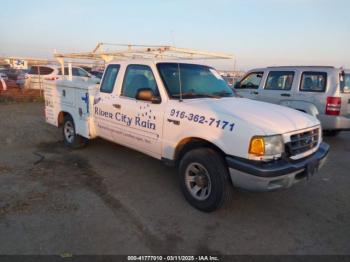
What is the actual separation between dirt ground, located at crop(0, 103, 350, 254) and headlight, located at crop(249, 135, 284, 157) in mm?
930

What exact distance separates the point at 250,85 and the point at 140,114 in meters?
5.45

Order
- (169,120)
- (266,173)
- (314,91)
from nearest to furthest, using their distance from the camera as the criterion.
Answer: (266,173)
(169,120)
(314,91)

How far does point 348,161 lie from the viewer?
636 centimetres

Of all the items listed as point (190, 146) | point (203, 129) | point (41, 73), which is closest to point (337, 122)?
point (190, 146)

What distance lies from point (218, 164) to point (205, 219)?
714 millimetres

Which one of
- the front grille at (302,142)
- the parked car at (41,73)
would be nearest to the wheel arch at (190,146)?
the front grille at (302,142)

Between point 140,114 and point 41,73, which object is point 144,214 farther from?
point 41,73

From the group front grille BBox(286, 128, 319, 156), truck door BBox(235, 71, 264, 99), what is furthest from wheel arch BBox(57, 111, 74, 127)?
front grille BBox(286, 128, 319, 156)

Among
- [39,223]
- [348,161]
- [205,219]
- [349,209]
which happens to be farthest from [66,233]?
[348,161]

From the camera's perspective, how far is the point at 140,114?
15.5ft

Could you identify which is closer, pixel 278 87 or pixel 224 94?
pixel 224 94

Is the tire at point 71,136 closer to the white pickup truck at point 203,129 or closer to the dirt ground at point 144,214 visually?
the dirt ground at point 144,214

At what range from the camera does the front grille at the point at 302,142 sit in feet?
12.0

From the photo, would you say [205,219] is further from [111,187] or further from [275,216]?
[111,187]
